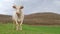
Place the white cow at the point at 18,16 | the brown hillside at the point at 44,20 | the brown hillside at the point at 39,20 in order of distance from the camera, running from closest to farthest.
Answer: the white cow at the point at 18,16 < the brown hillside at the point at 39,20 < the brown hillside at the point at 44,20

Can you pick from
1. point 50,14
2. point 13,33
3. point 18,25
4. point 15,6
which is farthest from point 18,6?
point 50,14

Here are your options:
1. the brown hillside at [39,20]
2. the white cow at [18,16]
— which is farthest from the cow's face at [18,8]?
the brown hillside at [39,20]

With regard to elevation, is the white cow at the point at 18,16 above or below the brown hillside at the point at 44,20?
above

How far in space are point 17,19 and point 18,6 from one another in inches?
45.3

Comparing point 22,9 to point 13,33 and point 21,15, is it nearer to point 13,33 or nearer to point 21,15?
point 21,15

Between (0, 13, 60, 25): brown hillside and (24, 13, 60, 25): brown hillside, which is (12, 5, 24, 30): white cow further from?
(24, 13, 60, 25): brown hillside

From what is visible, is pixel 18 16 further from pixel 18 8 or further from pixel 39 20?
pixel 39 20

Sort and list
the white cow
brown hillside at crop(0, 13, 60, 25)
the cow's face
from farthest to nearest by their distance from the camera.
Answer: brown hillside at crop(0, 13, 60, 25) → the white cow → the cow's face

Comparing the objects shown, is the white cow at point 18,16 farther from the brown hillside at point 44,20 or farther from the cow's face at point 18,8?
the brown hillside at point 44,20

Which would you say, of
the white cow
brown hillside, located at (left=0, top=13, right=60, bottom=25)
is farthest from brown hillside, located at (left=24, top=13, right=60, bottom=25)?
the white cow

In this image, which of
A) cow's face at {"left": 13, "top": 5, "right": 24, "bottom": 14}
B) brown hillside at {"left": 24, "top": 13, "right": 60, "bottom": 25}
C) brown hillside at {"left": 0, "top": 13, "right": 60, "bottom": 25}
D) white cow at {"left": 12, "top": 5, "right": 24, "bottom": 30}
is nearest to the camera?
cow's face at {"left": 13, "top": 5, "right": 24, "bottom": 14}

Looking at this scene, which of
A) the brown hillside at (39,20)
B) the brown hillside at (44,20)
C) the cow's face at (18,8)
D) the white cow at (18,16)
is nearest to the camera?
the cow's face at (18,8)

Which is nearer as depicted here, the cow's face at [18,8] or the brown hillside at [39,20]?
the cow's face at [18,8]

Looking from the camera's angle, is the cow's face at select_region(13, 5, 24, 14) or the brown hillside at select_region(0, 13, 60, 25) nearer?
the cow's face at select_region(13, 5, 24, 14)
